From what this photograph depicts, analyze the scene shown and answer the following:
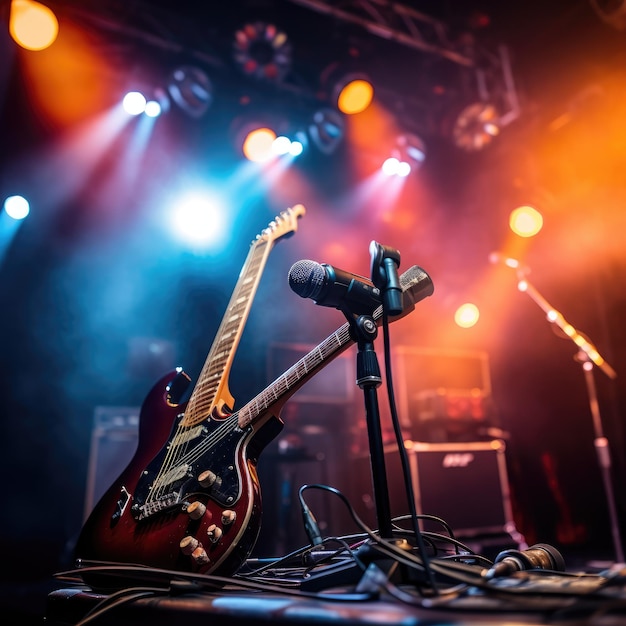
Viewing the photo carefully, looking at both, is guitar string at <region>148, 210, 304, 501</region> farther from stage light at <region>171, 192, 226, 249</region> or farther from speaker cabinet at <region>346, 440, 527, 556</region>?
stage light at <region>171, 192, 226, 249</region>

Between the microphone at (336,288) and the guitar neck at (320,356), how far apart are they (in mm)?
50

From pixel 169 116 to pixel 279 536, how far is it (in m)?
3.68

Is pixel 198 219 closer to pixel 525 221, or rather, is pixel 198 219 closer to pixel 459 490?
pixel 525 221

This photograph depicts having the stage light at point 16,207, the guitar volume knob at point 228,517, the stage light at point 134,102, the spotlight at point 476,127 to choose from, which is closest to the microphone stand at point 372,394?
the guitar volume knob at point 228,517

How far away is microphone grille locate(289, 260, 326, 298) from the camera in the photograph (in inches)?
49.0

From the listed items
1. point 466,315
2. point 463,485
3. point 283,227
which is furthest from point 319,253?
point 283,227

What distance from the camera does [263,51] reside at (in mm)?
4090

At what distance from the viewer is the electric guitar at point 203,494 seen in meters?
1.33

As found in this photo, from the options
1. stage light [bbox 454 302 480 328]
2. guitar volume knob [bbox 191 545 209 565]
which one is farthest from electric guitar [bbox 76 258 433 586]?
stage light [bbox 454 302 480 328]

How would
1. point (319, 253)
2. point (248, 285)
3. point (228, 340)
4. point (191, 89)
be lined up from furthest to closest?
1. point (319, 253)
2. point (191, 89)
3. point (248, 285)
4. point (228, 340)

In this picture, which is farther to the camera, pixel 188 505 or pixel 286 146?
pixel 286 146

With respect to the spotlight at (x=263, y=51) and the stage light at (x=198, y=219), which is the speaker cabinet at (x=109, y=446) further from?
the spotlight at (x=263, y=51)

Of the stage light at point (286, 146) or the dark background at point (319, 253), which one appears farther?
the stage light at point (286, 146)

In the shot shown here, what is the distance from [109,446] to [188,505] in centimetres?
358
